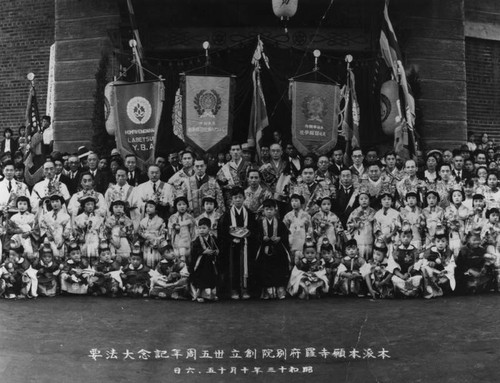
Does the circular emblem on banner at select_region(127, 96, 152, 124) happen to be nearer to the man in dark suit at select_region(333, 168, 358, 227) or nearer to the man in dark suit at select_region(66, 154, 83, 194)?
the man in dark suit at select_region(66, 154, 83, 194)

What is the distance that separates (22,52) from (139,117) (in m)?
5.78

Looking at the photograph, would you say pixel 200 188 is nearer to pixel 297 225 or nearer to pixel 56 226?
pixel 297 225

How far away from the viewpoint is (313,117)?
933 cm

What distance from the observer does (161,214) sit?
8570 mm

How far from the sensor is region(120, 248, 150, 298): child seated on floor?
795cm

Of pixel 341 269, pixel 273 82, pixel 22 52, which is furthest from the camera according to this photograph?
pixel 22 52

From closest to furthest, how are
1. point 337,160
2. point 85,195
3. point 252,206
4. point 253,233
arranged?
1. point 253,233
2. point 252,206
3. point 85,195
4. point 337,160

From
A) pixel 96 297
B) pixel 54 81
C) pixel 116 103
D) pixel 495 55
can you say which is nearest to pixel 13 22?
pixel 54 81

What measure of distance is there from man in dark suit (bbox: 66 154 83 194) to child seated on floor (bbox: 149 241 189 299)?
1.83 meters

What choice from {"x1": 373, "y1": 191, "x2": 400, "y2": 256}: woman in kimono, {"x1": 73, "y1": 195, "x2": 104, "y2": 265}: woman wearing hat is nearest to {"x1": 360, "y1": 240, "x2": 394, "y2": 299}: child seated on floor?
{"x1": 373, "y1": 191, "x2": 400, "y2": 256}: woman in kimono

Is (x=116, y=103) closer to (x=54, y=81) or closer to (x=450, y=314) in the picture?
(x=54, y=81)

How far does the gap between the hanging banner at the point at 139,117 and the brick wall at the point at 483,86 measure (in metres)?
6.43

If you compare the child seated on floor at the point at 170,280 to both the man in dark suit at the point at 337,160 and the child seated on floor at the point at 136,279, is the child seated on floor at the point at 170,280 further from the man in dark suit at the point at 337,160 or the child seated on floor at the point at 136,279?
the man in dark suit at the point at 337,160

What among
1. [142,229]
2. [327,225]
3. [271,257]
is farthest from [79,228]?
[327,225]
